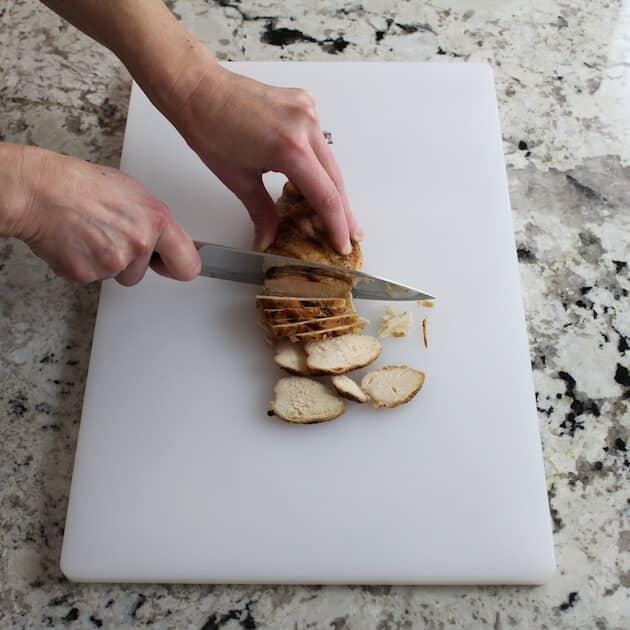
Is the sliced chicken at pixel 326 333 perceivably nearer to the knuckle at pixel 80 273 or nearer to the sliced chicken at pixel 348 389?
the sliced chicken at pixel 348 389

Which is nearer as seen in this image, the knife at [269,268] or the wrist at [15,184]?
the wrist at [15,184]

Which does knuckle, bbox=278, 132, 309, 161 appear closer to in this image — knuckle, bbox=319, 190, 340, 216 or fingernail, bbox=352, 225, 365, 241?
knuckle, bbox=319, 190, 340, 216

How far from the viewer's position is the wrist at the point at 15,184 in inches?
50.4

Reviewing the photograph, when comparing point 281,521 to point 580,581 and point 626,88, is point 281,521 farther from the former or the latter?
point 626,88

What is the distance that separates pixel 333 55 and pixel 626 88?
790mm

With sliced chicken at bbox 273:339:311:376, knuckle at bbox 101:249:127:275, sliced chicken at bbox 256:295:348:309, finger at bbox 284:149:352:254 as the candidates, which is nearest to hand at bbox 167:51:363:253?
finger at bbox 284:149:352:254

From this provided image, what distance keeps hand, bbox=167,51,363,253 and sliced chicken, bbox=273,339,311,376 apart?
23cm

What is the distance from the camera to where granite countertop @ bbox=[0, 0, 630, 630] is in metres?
1.42

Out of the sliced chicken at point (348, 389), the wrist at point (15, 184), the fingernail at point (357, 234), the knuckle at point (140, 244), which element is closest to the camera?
the wrist at point (15, 184)

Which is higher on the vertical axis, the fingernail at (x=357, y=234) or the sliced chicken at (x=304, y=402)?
the fingernail at (x=357, y=234)

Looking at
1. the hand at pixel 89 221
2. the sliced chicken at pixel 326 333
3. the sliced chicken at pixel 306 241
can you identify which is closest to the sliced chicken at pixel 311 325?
the sliced chicken at pixel 326 333

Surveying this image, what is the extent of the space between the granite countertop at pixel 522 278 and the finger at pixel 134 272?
22 cm

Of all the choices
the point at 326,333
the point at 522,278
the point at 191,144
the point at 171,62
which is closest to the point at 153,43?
the point at 171,62

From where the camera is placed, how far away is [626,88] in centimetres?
202
